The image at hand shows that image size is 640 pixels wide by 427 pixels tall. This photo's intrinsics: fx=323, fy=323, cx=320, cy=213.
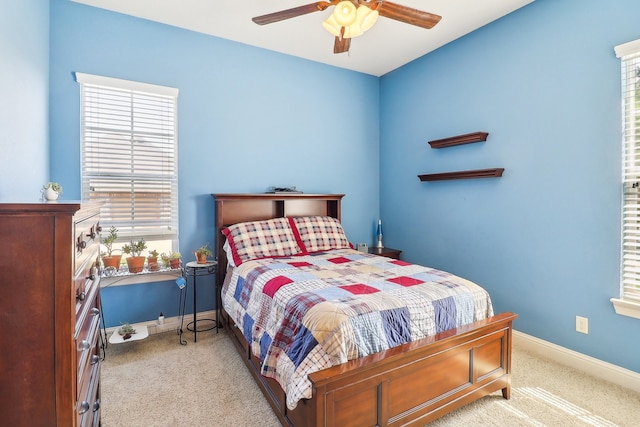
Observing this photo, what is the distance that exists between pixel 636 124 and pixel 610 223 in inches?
27.3

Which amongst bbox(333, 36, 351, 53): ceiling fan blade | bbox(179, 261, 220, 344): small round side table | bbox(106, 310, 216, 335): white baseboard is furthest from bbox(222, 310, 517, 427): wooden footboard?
bbox(333, 36, 351, 53): ceiling fan blade

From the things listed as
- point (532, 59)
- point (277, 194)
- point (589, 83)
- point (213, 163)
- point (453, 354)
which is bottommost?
point (453, 354)

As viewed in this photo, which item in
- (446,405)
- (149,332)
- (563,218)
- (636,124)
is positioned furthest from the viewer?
(149,332)

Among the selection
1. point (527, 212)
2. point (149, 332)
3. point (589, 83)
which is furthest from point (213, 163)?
point (589, 83)

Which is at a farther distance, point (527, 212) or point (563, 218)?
point (527, 212)

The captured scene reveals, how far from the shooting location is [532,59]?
2758 millimetres

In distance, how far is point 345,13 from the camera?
202 cm

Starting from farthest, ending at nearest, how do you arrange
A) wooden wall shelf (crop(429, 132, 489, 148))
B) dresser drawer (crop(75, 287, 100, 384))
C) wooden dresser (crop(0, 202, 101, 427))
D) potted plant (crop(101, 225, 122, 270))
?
wooden wall shelf (crop(429, 132, 489, 148))
potted plant (crop(101, 225, 122, 270))
dresser drawer (crop(75, 287, 100, 384))
wooden dresser (crop(0, 202, 101, 427))

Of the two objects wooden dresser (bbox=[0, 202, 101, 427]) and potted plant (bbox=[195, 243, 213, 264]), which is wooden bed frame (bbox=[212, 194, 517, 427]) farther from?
potted plant (bbox=[195, 243, 213, 264])

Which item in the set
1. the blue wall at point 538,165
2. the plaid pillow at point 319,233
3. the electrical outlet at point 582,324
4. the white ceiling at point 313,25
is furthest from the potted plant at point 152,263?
the electrical outlet at point 582,324

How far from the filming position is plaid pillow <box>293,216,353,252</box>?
3.34 meters

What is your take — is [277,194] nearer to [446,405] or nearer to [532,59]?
[446,405]

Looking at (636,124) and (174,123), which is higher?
(174,123)

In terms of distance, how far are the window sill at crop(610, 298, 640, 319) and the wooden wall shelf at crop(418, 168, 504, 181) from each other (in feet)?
4.23
